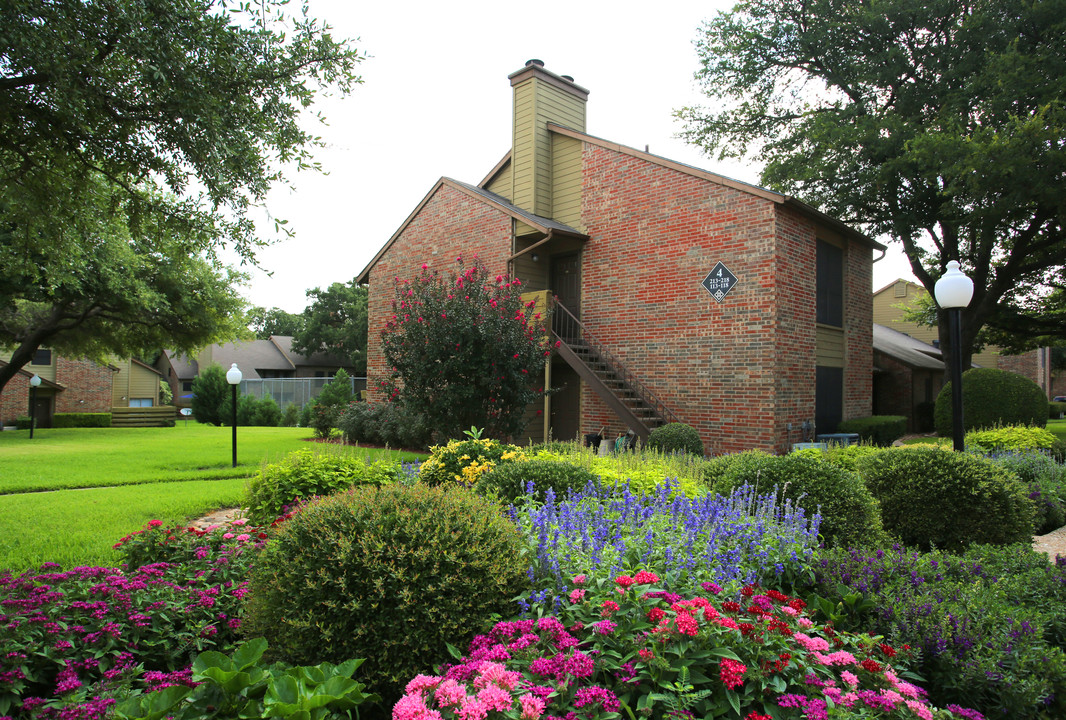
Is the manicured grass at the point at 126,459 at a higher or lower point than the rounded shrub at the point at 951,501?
lower

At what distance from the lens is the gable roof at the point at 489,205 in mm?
13664

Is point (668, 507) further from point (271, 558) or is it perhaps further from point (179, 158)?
point (179, 158)

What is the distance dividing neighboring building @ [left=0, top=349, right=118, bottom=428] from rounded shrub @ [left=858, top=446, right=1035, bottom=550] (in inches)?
1263

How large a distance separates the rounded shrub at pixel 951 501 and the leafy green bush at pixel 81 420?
3343cm

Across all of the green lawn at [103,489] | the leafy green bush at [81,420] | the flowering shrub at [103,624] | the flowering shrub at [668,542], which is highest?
the flowering shrub at [668,542]

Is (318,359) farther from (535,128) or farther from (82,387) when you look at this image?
(535,128)

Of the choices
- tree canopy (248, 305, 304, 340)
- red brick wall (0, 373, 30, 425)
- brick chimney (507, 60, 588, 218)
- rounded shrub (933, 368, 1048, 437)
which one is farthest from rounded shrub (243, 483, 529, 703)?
tree canopy (248, 305, 304, 340)

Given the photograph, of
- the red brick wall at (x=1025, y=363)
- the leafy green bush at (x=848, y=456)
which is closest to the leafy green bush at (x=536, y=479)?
the leafy green bush at (x=848, y=456)

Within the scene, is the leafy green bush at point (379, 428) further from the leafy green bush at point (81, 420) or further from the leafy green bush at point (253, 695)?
the leafy green bush at point (81, 420)

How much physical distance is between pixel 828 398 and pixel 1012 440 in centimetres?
338

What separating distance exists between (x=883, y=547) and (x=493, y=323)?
666 centimetres

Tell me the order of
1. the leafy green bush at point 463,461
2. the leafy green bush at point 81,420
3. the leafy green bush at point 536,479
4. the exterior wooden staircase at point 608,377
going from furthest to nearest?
the leafy green bush at point 81,420 → the exterior wooden staircase at point 608,377 → the leafy green bush at point 463,461 → the leafy green bush at point 536,479

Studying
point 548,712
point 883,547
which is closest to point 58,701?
point 548,712

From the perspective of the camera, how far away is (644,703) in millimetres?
2189
